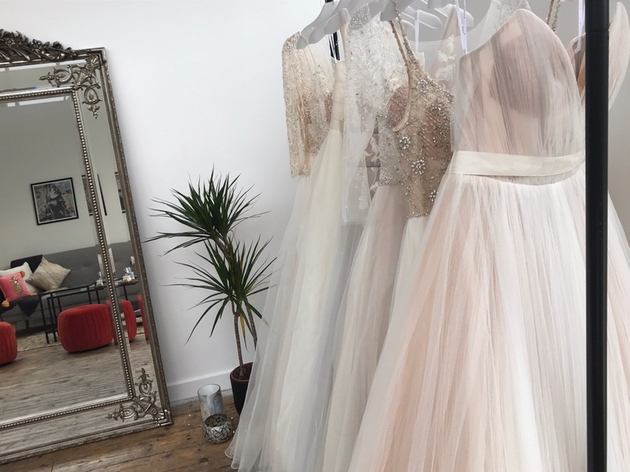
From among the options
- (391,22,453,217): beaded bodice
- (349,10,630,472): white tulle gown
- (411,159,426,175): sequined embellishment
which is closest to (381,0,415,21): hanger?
(391,22,453,217): beaded bodice

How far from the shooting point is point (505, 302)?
3.43 feet

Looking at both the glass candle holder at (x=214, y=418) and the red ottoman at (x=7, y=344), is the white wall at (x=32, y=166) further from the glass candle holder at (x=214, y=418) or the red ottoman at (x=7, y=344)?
the glass candle holder at (x=214, y=418)

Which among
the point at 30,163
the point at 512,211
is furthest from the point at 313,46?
the point at 30,163

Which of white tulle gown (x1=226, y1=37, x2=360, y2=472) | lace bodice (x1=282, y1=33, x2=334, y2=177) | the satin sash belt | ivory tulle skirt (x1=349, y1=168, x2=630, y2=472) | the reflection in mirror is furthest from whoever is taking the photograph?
the reflection in mirror

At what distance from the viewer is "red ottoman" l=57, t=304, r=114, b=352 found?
8.12 feet

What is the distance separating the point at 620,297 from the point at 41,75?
96.8 inches

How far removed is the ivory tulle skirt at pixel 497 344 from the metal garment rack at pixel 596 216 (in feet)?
0.64

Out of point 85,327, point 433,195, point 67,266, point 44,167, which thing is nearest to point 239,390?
point 85,327

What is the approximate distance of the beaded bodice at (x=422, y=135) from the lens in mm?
1248

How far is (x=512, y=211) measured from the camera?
1.11m

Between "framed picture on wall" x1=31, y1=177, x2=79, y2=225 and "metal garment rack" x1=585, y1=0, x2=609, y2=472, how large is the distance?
90.8 inches

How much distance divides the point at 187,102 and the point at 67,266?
3.32ft
